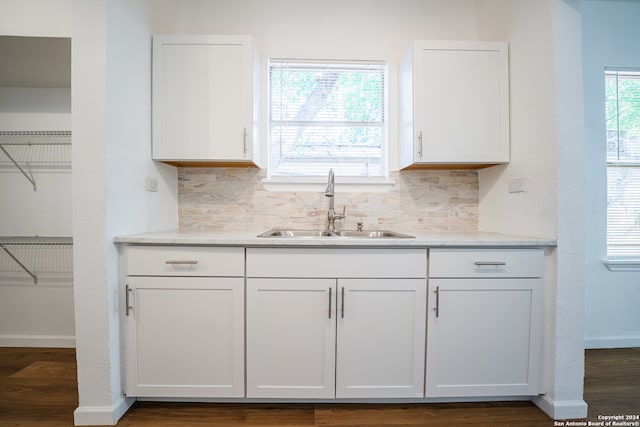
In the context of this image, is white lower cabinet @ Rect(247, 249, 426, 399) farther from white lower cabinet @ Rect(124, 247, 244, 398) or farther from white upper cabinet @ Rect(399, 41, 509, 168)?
white upper cabinet @ Rect(399, 41, 509, 168)

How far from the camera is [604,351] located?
2.23 metres

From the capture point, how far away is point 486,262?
5.04 ft

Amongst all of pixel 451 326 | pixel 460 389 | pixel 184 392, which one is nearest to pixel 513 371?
pixel 460 389

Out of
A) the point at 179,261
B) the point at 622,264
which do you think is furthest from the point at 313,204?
the point at 622,264

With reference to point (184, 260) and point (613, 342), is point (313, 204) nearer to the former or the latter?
point (184, 260)

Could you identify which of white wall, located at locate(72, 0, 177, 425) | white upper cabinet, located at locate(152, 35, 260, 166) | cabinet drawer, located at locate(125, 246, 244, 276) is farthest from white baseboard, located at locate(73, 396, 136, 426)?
white upper cabinet, located at locate(152, 35, 260, 166)

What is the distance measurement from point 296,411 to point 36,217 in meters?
2.49

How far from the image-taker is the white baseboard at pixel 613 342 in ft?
7.45

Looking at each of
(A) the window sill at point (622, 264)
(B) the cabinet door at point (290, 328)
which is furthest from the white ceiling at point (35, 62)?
(A) the window sill at point (622, 264)

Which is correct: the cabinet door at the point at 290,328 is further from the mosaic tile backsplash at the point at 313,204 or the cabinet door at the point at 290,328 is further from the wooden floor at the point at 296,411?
the mosaic tile backsplash at the point at 313,204

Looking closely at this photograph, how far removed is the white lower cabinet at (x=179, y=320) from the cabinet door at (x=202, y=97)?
72cm

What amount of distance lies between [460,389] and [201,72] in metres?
2.43

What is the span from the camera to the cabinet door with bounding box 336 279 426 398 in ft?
5.01

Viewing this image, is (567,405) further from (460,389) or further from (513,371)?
(460,389)
